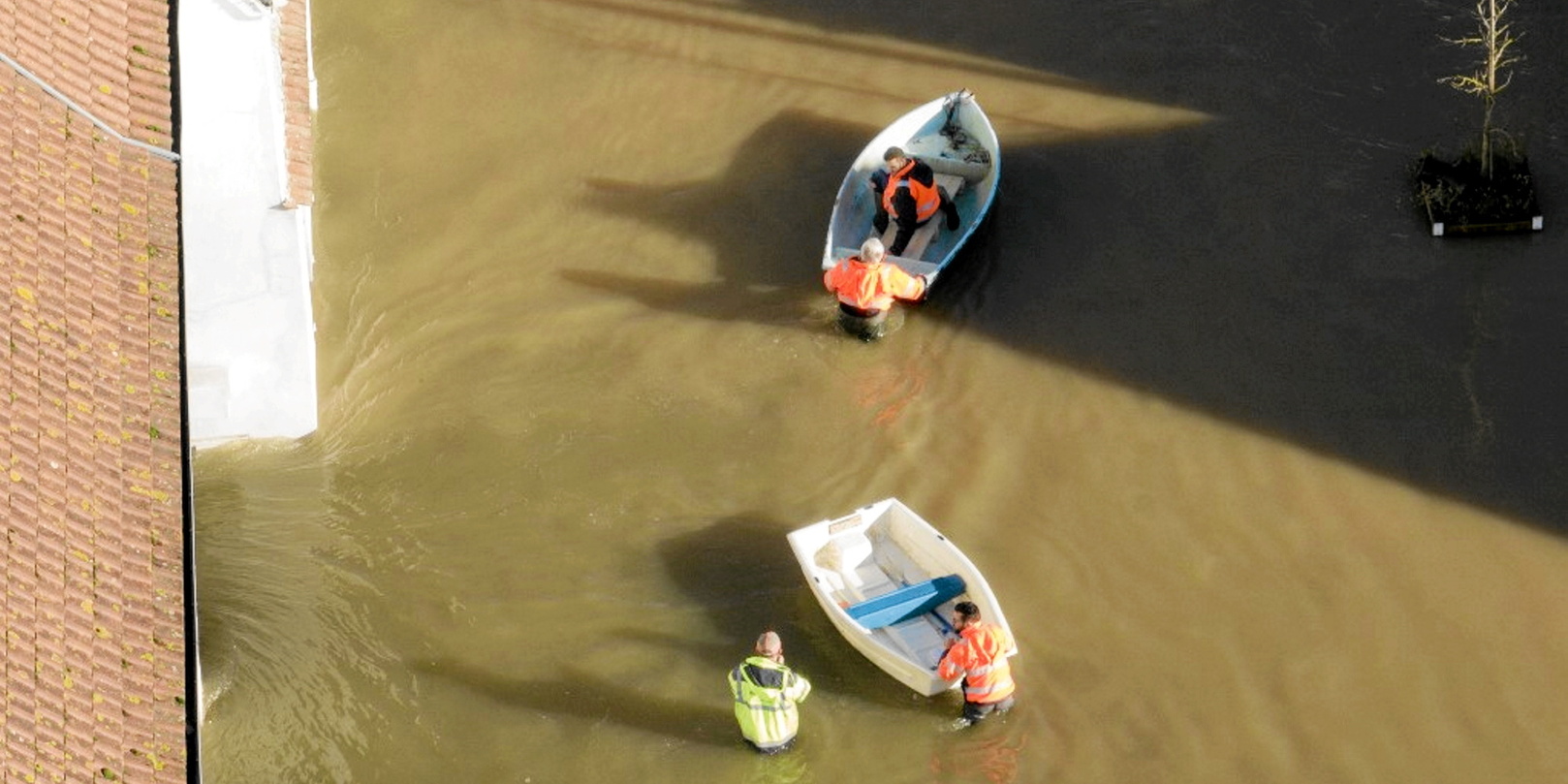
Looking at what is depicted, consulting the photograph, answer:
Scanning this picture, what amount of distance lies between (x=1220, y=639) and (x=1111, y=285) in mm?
4642

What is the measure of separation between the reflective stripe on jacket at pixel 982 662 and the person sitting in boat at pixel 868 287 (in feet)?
14.4

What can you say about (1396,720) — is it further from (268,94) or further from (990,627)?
(268,94)

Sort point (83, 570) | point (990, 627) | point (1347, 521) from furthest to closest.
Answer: point (1347, 521), point (990, 627), point (83, 570)

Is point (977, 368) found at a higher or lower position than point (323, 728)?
higher

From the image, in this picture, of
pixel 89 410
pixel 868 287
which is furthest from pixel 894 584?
pixel 89 410

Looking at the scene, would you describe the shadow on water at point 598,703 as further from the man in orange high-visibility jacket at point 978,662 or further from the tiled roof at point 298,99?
the tiled roof at point 298,99

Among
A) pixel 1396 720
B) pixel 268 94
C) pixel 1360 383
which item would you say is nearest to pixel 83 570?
pixel 268 94

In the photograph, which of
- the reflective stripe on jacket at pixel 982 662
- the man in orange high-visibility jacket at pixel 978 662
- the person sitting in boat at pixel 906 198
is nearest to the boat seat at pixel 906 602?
the man in orange high-visibility jacket at pixel 978 662

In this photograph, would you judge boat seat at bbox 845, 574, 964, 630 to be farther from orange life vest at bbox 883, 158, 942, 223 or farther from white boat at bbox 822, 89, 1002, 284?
orange life vest at bbox 883, 158, 942, 223

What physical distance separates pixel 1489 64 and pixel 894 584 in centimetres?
835

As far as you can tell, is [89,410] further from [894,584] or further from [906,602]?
[894,584]

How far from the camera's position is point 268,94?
1986 centimetres

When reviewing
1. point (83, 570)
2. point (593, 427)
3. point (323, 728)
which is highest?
point (83, 570)

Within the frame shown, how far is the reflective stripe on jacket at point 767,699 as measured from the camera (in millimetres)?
15117
